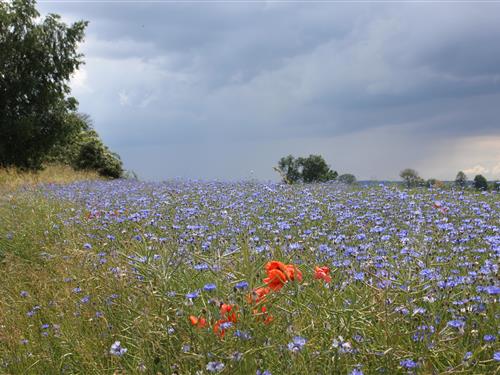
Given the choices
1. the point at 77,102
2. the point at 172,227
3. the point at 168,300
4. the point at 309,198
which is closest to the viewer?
the point at 168,300

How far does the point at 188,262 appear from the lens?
3.53 meters

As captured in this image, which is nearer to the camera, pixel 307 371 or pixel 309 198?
pixel 307 371

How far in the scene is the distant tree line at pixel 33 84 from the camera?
68.6ft

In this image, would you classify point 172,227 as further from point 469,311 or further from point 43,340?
point 469,311

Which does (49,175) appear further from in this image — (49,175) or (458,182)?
(458,182)

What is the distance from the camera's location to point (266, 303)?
2.42 metres

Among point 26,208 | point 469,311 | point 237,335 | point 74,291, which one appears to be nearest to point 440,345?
point 469,311

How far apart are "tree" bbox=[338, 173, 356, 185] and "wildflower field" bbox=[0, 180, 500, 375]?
19.1 feet

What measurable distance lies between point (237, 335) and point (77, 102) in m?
22.6

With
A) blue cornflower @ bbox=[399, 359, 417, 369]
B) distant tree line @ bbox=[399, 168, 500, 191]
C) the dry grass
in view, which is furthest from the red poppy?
the dry grass

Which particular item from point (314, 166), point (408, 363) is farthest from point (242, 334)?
point (314, 166)

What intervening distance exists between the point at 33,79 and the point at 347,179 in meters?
14.6

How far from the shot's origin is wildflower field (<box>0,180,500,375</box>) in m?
2.25

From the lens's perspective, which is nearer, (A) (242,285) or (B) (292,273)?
(A) (242,285)
